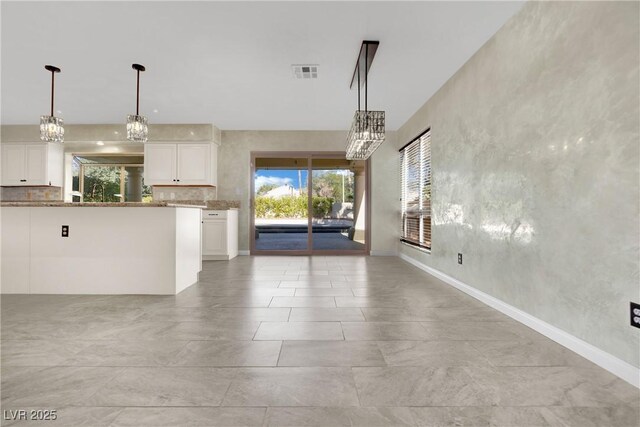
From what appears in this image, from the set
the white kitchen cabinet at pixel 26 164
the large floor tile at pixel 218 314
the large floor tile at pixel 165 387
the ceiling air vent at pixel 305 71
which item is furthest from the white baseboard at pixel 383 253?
the white kitchen cabinet at pixel 26 164

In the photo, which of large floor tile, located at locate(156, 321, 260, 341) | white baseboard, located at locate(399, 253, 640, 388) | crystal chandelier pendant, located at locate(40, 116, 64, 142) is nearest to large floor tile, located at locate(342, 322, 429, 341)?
large floor tile, located at locate(156, 321, 260, 341)

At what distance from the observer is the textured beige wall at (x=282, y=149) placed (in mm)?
6289

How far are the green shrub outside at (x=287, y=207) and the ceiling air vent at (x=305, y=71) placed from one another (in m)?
3.13

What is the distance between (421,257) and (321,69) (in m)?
3.03

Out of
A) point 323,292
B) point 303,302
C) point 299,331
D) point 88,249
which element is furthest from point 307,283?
point 88,249

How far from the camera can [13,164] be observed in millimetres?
5980

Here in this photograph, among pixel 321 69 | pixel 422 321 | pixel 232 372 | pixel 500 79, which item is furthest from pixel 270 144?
pixel 232 372

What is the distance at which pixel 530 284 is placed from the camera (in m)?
2.35

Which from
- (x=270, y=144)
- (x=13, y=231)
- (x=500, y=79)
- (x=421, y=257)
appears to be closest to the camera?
(x=500, y=79)

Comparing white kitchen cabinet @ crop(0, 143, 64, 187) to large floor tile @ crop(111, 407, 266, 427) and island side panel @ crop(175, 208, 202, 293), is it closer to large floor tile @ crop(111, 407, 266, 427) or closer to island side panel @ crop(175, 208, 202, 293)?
island side panel @ crop(175, 208, 202, 293)

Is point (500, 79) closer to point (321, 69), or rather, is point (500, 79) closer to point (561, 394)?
point (321, 69)

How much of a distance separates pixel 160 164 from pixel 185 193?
68 cm

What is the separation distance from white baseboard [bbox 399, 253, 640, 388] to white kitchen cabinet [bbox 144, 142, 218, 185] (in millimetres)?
4814

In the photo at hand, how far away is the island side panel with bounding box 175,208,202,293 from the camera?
3339mm
